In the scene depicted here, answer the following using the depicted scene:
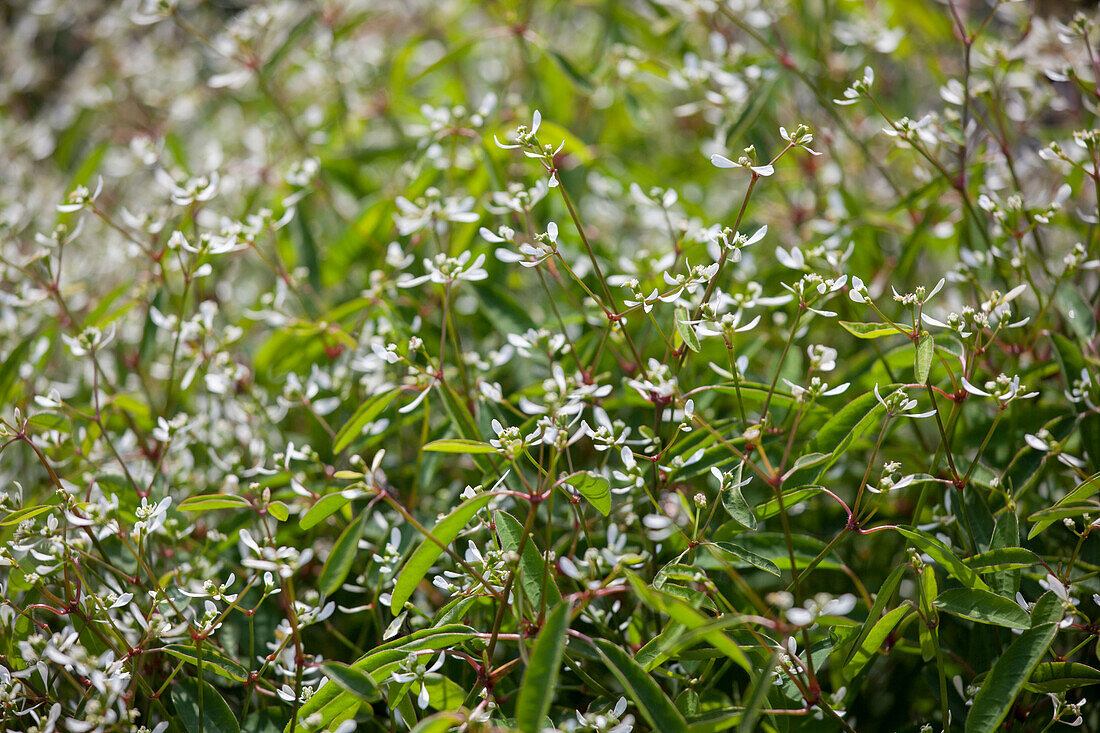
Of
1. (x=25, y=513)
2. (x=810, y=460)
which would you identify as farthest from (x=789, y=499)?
(x=25, y=513)

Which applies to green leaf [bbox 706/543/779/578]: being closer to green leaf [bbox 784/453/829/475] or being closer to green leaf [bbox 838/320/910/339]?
green leaf [bbox 784/453/829/475]

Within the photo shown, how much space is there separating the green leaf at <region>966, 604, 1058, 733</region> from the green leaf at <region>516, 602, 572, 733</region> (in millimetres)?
391

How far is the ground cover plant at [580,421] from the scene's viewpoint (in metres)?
0.76

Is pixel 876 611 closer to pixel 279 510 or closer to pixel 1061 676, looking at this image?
pixel 1061 676

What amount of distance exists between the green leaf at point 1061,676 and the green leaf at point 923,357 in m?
0.30

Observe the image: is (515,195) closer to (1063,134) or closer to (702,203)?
(702,203)

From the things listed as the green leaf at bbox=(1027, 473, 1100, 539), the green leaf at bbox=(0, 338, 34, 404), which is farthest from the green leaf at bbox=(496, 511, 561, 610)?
the green leaf at bbox=(0, 338, 34, 404)

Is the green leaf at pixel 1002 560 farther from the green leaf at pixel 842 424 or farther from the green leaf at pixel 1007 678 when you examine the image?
the green leaf at pixel 842 424

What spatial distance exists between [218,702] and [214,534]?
0.21 m

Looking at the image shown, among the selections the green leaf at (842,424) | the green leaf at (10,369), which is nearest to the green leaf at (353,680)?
the green leaf at (842,424)

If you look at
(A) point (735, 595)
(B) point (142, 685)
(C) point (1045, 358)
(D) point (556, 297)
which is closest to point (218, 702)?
(B) point (142, 685)

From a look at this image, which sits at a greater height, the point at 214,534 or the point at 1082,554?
the point at 1082,554

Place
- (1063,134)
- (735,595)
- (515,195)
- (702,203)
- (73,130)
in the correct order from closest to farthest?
(735,595), (515,195), (1063,134), (702,203), (73,130)

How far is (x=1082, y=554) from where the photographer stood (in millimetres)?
887
